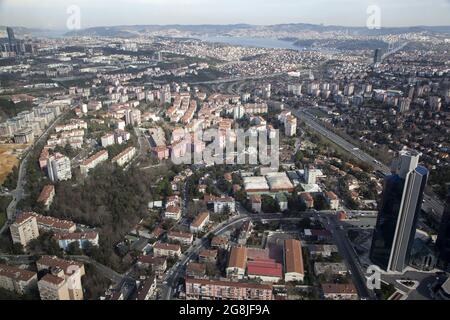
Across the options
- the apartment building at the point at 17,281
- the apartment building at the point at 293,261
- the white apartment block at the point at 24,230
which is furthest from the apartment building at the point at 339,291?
the white apartment block at the point at 24,230

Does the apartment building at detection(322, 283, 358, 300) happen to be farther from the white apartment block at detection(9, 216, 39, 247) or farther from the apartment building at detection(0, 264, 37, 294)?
the white apartment block at detection(9, 216, 39, 247)

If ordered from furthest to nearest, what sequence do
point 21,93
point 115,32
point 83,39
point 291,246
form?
point 115,32 < point 83,39 < point 21,93 < point 291,246

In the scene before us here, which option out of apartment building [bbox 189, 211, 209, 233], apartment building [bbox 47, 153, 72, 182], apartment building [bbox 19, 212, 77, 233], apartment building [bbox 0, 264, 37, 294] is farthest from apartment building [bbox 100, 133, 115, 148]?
apartment building [bbox 0, 264, 37, 294]

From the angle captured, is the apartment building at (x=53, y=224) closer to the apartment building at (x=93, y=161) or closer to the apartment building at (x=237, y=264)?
the apartment building at (x=93, y=161)
